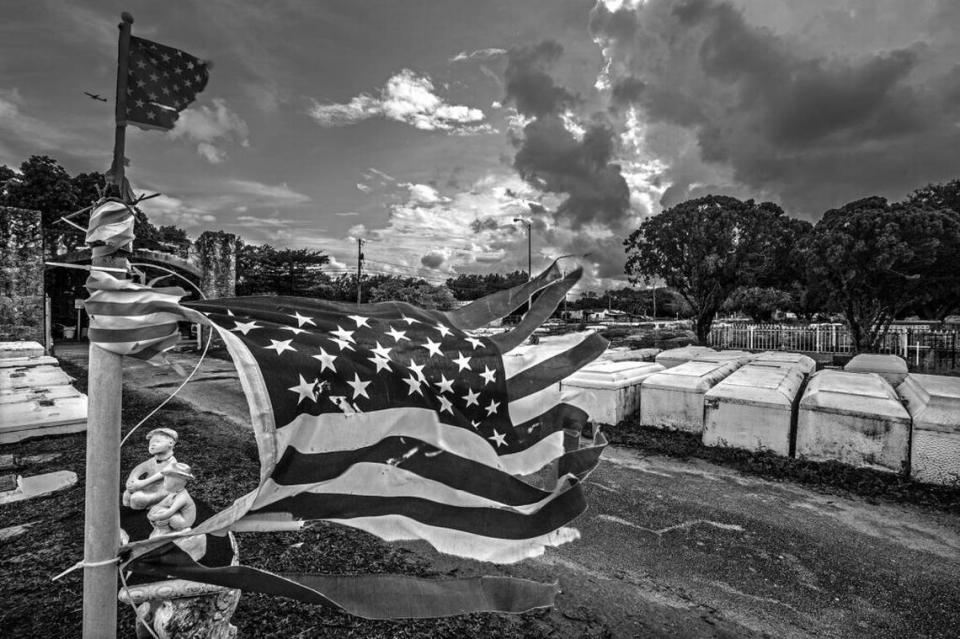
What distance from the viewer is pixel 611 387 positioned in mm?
8273

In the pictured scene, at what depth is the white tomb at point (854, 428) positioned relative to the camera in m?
5.60

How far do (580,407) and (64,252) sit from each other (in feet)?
77.3

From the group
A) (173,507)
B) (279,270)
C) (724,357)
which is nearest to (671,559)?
(173,507)

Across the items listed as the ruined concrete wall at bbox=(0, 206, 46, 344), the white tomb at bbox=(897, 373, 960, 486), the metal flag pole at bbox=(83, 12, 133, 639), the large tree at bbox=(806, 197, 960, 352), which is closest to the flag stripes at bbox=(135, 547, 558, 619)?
the metal flag pole at bbox=(83, 12, 133, 639)

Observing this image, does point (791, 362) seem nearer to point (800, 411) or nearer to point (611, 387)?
point (800, 411)

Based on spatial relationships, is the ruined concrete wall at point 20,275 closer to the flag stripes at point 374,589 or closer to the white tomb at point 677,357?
the flag stripes at point 374,589

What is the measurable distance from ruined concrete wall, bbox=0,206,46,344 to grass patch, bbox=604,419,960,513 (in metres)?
18.7

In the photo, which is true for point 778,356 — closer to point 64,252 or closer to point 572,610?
point 572,610

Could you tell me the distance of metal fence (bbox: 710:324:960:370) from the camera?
16.4 meters

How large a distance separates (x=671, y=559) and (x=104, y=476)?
393 centimetres

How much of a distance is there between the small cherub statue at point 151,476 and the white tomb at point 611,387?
6322mm

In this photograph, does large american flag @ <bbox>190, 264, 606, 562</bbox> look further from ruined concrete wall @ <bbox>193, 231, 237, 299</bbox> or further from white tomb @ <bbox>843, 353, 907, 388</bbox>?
ruined concrete wall @ <bbox>193, 231, 237, 299</bbox>

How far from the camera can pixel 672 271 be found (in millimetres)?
17016

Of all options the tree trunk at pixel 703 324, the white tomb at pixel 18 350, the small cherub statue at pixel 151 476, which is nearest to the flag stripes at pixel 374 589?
the small cherub statue at pixel 151 476
